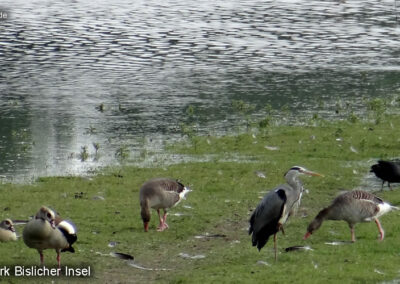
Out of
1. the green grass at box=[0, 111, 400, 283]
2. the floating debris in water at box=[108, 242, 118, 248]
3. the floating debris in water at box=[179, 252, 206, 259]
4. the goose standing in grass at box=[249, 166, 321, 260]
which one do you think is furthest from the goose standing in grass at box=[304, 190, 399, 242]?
the floating debris in water at box=[108, 242, 118, 248]

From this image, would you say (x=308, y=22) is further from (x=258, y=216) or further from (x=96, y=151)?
(x=258, y=216)

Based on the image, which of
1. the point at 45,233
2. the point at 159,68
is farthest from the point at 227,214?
the point at 159,68

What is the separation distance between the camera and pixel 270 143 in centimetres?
2862

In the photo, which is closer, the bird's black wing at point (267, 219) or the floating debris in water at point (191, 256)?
the bird's black wing at point (267, 219)

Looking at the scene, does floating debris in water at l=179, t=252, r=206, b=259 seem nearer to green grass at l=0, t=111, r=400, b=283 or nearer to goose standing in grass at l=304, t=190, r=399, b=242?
green grass at l=0, t=111, r=400, b=283

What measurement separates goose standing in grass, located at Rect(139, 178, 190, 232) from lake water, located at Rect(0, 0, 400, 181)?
6.26 meters

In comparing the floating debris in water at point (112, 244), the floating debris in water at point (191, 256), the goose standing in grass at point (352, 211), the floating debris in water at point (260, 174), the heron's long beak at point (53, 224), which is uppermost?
the heron's long beak at point (53, 224)

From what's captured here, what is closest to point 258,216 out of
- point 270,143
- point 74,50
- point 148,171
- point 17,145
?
point 148,171

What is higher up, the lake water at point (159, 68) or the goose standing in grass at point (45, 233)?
the goose standing in grass at point (45, 233)

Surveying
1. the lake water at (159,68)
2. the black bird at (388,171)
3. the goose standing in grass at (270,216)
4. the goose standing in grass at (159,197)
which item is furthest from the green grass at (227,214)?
the lake water at (159,68)

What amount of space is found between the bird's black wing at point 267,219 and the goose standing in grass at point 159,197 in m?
3.12

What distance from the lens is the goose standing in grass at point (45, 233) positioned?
615 inches

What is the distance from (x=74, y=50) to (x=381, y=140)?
23491 mm

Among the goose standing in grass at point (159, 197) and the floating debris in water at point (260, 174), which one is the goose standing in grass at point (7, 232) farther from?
the floating debris in water at point (260, 174)
